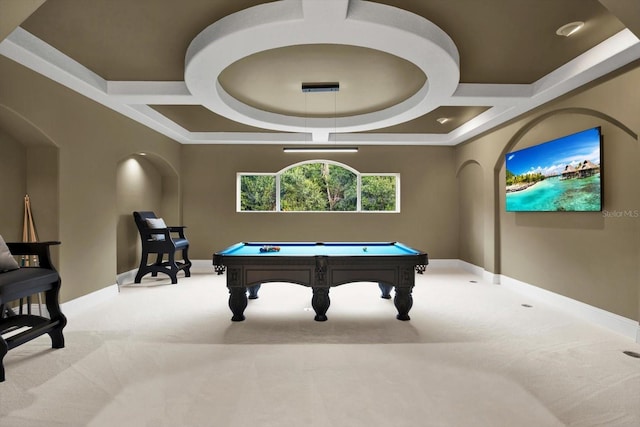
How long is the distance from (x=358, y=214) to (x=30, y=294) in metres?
5.77

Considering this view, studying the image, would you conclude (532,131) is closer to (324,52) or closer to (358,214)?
(324,52)

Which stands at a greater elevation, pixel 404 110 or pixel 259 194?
pixel 404 110

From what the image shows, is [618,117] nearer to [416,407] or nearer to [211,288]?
[416,407]

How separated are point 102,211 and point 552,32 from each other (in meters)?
5.70

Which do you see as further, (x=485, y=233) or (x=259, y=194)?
(x=259, y=194)

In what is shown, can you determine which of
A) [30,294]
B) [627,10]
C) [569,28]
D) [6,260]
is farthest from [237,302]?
[569,28]

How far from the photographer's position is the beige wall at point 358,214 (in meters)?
7.41

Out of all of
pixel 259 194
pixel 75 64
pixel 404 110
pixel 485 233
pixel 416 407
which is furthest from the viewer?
pixel 259 194

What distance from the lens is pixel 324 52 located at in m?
3.58

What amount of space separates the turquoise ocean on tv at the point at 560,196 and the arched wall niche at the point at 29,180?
6.10 m

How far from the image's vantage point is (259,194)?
25.4 ft

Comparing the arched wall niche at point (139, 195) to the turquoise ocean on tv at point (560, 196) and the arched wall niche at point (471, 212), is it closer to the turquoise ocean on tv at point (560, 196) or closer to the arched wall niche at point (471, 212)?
the arched wall niche at point (471, 212)

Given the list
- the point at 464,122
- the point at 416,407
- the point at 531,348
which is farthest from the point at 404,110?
the point at 416,407

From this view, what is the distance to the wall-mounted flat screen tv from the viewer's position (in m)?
3.78
